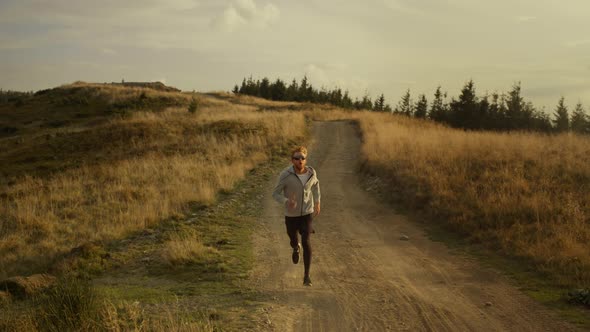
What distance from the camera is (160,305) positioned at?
21.6 feet

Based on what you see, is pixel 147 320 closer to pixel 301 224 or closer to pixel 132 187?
pixel 301 224

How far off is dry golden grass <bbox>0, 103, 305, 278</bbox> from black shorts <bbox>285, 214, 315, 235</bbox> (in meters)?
5.75

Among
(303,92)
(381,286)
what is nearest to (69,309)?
(381,286)

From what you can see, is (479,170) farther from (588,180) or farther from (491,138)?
(491,138)

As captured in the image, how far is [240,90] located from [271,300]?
110 meters

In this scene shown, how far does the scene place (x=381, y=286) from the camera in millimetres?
7652

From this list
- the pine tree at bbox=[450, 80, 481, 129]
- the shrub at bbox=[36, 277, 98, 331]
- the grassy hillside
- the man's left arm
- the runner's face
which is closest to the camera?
the shrub at bbox=[36, 277, 98, 331]

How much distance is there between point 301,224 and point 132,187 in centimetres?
1071

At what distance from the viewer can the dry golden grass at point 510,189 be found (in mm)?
9031

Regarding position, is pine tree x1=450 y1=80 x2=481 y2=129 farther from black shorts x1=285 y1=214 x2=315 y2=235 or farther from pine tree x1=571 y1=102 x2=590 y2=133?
black shorts x1=285 y1=214 x2=315 y2=235

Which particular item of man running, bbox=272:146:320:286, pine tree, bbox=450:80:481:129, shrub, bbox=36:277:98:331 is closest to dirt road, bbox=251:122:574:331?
man running, bbox=272:146:320:286

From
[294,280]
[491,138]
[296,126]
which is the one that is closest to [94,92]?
[296,126]

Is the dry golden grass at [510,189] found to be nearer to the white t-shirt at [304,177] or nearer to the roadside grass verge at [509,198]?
the roadside grass verge at [509,198]

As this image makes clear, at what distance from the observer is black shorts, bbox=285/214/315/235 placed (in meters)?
7.52
